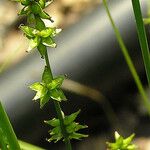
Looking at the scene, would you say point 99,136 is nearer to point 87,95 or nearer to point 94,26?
point 87,95

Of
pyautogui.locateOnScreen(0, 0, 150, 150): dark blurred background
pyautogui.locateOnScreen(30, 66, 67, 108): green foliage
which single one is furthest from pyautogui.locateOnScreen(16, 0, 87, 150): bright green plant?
pyautogui.locateOnScreen(0, 0, 150, 150): dark blurred background

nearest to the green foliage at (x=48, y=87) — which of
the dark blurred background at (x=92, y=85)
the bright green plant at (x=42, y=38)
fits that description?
the bright green plant at (x=42, y=38)

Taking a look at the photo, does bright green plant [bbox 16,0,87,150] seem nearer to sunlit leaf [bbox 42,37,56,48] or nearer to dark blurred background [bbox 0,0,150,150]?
sunlit leaf [bbox 42,37,56,48]

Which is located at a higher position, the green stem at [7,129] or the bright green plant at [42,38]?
the bright green plant at [42,38]

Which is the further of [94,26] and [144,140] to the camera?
[94,26]

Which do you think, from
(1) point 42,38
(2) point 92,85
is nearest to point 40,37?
(1) point 42,38

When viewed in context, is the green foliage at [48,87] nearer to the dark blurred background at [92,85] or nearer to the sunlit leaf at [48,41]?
the sunlit leaf at [48,41]

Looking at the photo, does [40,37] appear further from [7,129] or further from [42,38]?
[7,129]

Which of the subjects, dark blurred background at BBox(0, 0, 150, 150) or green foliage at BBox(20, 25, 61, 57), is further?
dark blurred background at BBox(0, 0, 150, 150)

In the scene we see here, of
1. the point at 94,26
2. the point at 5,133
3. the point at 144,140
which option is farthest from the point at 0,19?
the point at 5,133

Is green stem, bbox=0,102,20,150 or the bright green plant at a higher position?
the bright green plant

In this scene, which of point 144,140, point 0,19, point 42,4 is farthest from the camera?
point 0,19
